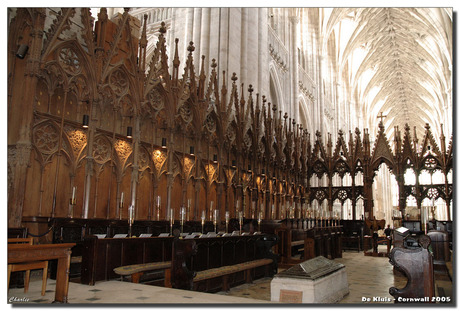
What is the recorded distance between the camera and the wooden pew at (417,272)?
170 inches

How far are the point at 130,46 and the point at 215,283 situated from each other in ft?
18.4

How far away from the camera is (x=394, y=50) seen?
40938 mm

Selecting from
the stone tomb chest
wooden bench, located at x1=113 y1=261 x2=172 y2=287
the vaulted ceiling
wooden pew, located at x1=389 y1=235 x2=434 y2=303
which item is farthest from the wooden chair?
the vaulted ceiling

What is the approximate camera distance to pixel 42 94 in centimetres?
770

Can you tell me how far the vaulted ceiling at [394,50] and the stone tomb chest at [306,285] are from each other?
72.0ft

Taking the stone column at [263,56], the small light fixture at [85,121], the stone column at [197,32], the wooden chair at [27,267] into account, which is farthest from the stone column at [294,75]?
the wooden chair at [27,267]

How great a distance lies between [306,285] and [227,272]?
2.14m

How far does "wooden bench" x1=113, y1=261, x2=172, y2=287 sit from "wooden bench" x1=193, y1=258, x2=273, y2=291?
515mm

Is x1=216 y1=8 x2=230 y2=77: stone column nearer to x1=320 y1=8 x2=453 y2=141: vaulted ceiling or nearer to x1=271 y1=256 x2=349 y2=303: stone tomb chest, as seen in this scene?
x1=271 y1=256 x2=349 y2=303: stone tomb chest

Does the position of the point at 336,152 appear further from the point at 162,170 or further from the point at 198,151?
the point at 162,170

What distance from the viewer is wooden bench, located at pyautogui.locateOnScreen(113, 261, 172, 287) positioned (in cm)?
572

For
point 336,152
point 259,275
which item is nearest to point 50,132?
point 259,275

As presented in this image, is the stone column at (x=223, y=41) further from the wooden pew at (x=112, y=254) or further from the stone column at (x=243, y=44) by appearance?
the wooden pew at (x=112, y=254)

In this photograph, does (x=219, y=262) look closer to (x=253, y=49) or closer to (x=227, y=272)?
(x=227, y=272)
